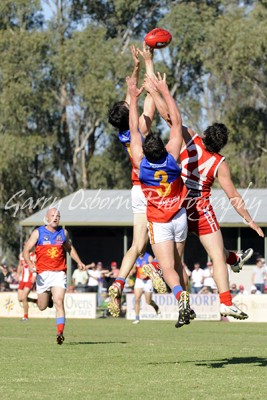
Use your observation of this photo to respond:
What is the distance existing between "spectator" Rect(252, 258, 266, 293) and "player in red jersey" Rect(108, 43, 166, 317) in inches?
783

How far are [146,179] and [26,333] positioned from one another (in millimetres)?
9705

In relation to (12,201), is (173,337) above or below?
above

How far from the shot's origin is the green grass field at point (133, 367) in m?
9.34

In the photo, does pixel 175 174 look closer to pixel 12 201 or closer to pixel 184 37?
pixel 184 37

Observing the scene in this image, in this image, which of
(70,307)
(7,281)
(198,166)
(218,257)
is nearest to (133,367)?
(218,257)

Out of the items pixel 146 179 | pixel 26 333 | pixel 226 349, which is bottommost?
pixel 26 333

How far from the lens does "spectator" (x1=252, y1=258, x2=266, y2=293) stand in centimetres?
3256

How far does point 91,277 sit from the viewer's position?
1382 inches

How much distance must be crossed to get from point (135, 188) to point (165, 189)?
1.29 metres

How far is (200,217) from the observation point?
40.0ft

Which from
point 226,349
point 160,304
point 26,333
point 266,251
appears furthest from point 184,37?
point 226,349

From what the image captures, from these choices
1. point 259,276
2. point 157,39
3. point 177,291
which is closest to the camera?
→ point 177,291

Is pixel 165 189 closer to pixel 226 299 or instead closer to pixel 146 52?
pixel 226 299

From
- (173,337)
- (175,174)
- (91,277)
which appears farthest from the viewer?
(91,277)
